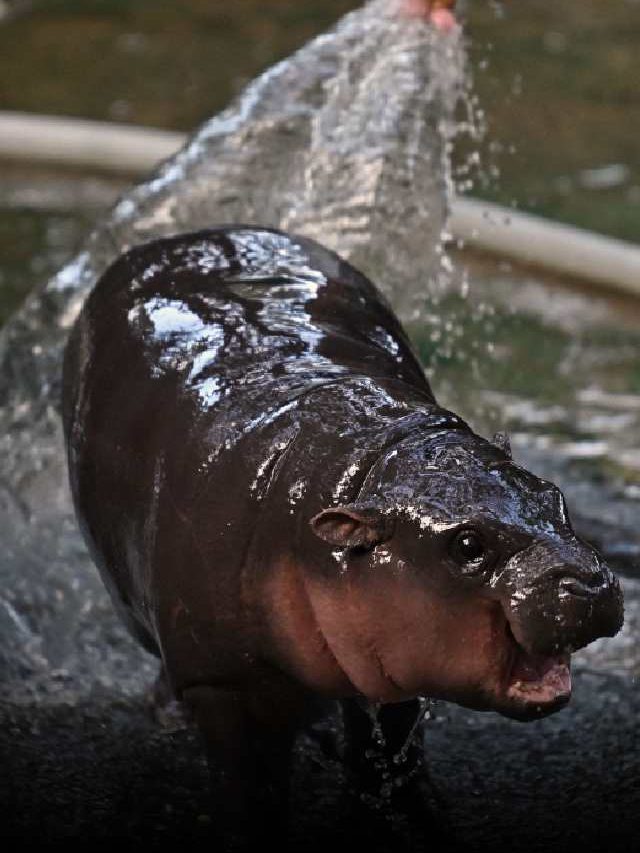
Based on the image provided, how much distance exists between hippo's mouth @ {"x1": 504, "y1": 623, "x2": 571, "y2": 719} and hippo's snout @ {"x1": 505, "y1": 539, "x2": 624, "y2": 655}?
0.06m

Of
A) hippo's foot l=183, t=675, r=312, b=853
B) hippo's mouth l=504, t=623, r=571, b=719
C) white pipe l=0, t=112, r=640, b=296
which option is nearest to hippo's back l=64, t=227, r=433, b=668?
hippo's foot l=183, t=675, r=312, b=853

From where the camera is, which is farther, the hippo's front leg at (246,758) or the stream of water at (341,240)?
the stream of water at (341,240)

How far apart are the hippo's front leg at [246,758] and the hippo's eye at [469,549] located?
2.10 ft

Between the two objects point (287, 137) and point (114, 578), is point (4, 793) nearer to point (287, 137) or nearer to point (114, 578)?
point (114, 578)

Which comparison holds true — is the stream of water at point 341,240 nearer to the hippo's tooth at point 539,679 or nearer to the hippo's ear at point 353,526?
the hippo's ear at point 353,526

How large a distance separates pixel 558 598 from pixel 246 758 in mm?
868

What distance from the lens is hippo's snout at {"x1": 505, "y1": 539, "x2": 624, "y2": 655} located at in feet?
7.97

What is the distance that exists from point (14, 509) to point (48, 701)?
107 centimetres

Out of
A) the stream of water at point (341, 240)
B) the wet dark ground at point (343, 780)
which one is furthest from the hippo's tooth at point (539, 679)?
the stream of water at point (341, 240)

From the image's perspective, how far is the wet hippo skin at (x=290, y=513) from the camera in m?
2.53

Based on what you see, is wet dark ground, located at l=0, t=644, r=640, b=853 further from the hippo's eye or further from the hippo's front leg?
the hippo's eye

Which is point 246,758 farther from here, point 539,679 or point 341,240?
point 341,240

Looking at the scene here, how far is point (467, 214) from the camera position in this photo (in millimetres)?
7684

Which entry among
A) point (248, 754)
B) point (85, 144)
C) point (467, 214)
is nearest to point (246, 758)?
point (248, 754)
